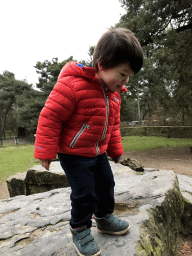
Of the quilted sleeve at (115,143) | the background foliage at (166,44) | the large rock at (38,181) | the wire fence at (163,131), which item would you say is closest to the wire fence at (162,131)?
the wire fence at (163,131)

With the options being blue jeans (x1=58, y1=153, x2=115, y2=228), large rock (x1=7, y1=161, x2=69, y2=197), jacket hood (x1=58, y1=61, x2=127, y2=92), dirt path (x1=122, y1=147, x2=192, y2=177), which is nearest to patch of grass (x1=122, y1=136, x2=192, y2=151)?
dirt path (x1=122, y1=147, x2=192, y2=177)

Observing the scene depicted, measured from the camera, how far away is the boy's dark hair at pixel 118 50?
1.21 metres

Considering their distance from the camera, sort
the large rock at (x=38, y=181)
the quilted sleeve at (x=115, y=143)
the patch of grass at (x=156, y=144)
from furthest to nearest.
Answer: the patch of grass at (x=156, y=144) → the large rock at (x=38, y=181) → the quilted sleeve at (x=115, y=143)

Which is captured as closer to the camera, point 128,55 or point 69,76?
point 128,55

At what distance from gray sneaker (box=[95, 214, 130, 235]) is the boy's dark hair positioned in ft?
3.54

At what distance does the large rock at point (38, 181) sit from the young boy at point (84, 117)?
2122 mm

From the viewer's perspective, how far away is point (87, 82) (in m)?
1.32

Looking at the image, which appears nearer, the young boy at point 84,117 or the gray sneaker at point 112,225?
the young boy at point 84,117

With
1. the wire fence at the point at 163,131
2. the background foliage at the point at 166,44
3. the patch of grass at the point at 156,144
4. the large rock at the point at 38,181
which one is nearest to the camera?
the large rock at the point at 38,181

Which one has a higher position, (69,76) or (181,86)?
(181,86)

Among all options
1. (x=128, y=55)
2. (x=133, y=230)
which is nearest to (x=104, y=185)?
(x=133, y=230)

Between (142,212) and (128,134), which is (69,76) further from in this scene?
(128,134)

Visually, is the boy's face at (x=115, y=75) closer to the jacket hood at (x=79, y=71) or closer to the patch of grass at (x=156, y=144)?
the jacket hood at (x=79, y=71)

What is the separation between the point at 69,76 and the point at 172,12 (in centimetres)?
707
